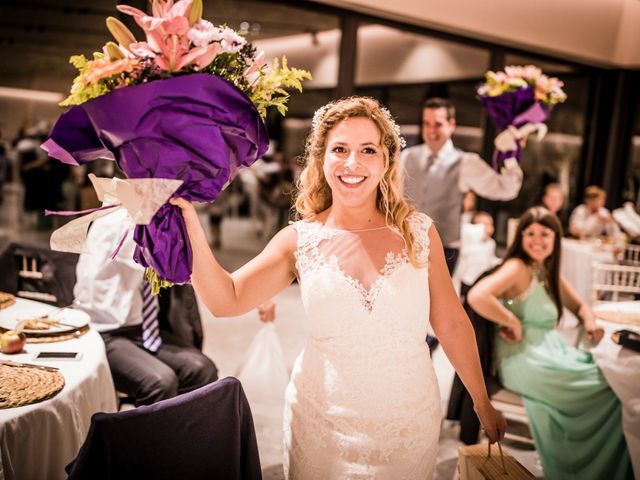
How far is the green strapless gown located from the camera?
2.51m

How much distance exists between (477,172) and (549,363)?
1.70 meters

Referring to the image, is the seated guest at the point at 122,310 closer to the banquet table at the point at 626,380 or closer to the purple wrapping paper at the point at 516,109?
the banquet table at the point at 626,380

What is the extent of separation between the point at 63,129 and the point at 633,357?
2.33 metres

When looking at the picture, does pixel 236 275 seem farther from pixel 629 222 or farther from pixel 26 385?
pixel 629 222

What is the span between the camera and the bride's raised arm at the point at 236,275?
1.39 m

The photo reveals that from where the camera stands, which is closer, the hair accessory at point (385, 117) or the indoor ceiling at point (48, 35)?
the hair accessory at point (385, 117)

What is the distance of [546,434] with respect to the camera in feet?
8.71

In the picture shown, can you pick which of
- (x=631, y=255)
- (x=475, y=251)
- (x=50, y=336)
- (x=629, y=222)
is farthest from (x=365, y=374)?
(x=629, y=222)

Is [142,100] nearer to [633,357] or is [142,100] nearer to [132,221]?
[132,221]

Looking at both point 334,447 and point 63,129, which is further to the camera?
point 334,447

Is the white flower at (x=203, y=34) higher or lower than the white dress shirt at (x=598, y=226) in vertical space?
higher

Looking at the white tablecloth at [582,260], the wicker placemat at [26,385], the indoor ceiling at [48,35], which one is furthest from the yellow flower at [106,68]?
the white tablecloth at [582,260]

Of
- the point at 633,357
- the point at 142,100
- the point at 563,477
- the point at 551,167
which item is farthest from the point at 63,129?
the point at 551,167

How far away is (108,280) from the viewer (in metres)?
2.59
